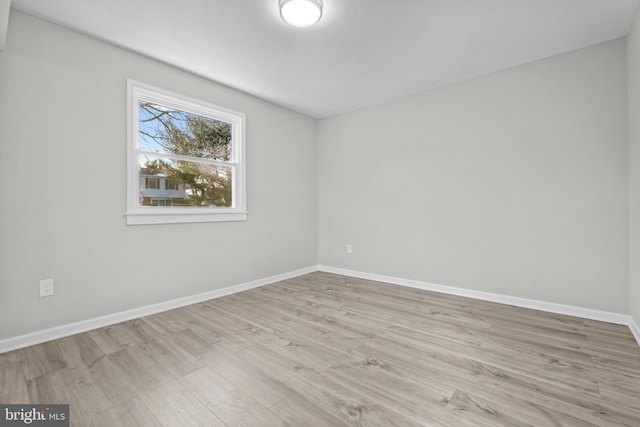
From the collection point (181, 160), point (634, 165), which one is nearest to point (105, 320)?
point (181, 160)

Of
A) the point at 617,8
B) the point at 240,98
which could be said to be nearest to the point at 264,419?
the point at 240,98

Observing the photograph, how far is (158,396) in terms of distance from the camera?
4.94ft

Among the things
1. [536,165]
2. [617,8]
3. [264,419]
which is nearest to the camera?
[264,419]

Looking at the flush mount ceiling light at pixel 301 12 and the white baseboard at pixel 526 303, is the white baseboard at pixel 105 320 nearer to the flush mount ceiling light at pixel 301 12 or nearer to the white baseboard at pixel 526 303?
the white baseboard at pixel 526 303

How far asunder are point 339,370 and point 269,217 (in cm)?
245

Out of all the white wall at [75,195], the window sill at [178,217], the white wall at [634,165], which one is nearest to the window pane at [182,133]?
the white wall at [75,195]

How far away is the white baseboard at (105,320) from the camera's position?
204 centimetres

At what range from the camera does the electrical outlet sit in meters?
2.14

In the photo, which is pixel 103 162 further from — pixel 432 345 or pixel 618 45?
pixel 618 45

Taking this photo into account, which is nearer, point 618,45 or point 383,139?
point 618,45

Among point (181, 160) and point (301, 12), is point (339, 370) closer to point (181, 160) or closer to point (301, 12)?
point (301, 12)

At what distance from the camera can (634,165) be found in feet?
7.36

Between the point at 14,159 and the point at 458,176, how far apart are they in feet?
13.0

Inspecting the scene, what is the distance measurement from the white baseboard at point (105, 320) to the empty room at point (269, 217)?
0.05 ft
